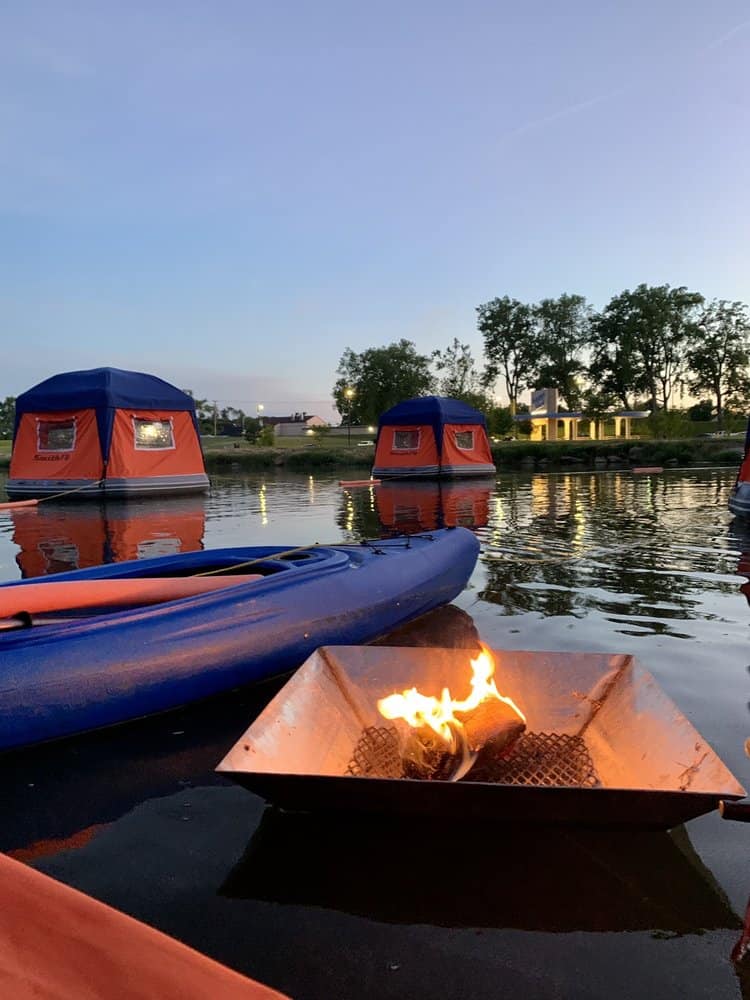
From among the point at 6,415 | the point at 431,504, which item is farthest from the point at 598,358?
the point at 6,415

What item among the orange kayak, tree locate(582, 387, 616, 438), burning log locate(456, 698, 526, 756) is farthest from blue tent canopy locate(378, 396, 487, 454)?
tree locate(582, 387, 616, 438)

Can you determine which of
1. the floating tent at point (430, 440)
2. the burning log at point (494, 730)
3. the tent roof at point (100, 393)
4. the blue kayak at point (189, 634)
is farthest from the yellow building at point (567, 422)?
the burning log at point (494, 730)

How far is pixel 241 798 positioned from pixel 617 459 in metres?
45.4

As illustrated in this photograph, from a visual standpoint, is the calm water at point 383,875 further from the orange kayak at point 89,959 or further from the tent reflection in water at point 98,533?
the tent reflection in water at point 98,533

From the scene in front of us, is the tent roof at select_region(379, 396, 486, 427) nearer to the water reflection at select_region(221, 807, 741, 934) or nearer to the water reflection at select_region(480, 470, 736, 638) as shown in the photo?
the water reflection at select_region(480, 470, 736, 638)

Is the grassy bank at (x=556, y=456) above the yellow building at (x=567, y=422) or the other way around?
the other way around

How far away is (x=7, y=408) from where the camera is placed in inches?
4653

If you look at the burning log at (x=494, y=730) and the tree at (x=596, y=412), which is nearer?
the burning log at (x=494, y=730)

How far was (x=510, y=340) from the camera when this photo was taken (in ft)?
268

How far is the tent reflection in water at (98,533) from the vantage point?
11.6 metres

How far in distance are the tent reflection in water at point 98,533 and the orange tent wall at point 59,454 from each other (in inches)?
50.4

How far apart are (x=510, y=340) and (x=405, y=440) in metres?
55.6

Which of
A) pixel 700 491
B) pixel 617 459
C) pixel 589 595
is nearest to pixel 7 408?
pixel 617 459

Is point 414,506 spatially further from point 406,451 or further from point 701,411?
point 701,411
